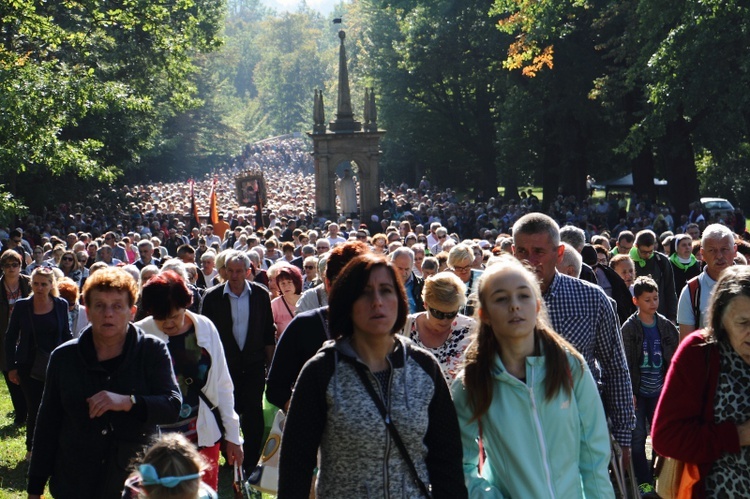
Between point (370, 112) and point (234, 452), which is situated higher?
point (370, 112)

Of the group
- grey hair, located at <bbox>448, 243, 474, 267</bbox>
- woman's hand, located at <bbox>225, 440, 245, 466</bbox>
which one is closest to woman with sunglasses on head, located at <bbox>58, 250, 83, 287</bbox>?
grey hair, located at <bbox>448, 243, 474, 267</bbox>

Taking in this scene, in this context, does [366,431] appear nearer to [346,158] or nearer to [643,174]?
[643,174]

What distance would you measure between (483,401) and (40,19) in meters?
19.1

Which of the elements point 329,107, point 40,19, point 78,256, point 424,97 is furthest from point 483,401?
point 329,107

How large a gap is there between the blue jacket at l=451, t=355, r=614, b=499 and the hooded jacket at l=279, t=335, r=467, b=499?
190 mm

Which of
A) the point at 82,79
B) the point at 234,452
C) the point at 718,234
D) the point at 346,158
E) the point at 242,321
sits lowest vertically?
the point at 234,452

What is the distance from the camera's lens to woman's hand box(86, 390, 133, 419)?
5523 millimetres

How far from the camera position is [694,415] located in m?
4.85

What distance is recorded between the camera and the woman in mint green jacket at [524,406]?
468cm

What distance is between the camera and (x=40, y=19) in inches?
872

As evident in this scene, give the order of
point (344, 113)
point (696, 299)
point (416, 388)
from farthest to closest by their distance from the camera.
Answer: point (344, 113)
point (696, 299)
point (416, 388)

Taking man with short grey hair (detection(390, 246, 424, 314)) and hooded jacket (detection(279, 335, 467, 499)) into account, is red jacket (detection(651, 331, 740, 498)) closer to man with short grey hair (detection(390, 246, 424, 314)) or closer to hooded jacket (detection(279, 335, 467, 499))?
hooded jacket (detection(279, 335, 467, 499))

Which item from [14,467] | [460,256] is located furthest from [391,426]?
[14,467]

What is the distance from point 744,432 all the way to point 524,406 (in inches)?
33.7
